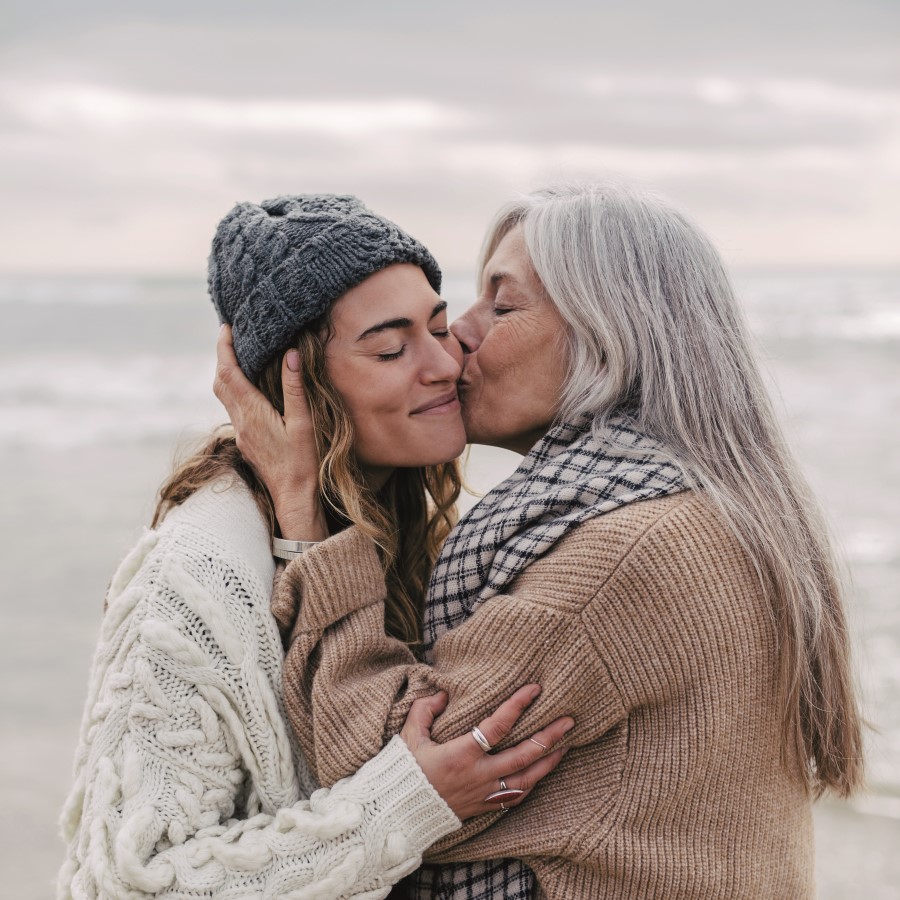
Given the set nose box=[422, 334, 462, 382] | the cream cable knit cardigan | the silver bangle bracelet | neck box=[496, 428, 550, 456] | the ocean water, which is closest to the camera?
the cream cable knit cardigan

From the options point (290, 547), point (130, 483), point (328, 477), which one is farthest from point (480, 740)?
point (130, 483)

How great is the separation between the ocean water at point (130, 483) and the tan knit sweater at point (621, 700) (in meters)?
0.54

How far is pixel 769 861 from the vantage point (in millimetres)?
2242

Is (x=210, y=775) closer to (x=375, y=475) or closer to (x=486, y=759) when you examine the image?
(x=486, y=759)

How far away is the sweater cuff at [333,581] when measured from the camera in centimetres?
225

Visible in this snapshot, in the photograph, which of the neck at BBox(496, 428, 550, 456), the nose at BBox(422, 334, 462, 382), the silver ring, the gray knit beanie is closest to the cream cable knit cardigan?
the silver ring

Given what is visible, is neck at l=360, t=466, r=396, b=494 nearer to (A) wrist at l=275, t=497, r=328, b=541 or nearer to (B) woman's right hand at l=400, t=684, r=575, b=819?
(A) wrist at l=275, t=497, r=328, b=541

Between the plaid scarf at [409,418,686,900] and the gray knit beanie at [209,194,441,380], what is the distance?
627 mm

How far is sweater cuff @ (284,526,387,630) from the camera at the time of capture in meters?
2.25

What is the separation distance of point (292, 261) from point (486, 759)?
125cm

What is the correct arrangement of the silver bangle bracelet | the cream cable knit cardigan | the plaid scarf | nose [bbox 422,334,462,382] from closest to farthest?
the cream cable knit cardigan, the plaid scarf, the silver bangle bracelet, nose [bbox 422,334,462,382]

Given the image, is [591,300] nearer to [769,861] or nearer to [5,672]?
[769,861]

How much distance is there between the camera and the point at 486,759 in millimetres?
2062

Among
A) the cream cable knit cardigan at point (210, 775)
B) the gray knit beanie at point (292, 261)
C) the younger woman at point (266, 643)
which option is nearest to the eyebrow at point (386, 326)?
the younger woman at point (266, 643)
